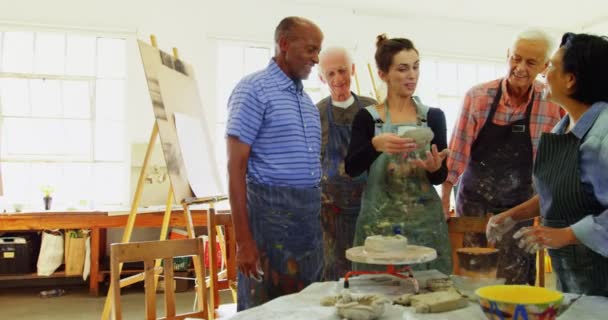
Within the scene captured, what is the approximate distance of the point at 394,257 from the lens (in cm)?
123

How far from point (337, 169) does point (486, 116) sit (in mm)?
760

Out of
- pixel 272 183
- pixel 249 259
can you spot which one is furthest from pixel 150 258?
pixel 272 183

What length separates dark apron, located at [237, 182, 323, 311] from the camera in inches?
68.7

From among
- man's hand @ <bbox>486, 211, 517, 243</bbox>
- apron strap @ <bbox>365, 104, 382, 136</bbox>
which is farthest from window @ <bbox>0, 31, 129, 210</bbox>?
man's hand @ <bbox>486, 211, 517, 243</bbox>

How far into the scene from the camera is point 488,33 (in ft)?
21.5

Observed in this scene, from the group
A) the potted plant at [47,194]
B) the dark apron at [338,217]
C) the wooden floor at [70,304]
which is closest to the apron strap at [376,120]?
the dark apron at [338,217]

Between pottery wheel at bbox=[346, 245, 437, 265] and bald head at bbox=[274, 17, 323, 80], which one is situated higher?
bald head at bbox=[274, 17, 323, 80]

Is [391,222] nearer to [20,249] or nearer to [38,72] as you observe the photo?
[20,249]

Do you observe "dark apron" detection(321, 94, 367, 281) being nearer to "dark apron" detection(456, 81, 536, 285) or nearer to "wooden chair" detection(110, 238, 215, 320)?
"dark apron" detection(456, 81, 536, 285)

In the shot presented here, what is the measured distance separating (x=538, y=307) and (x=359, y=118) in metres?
1.14

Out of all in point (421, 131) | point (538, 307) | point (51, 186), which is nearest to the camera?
point (538, 307)

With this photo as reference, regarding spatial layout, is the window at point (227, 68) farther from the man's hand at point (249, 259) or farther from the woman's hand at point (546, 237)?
the woman's hand at point (546, 237)

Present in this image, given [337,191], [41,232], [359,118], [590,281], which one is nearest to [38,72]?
[41,232]

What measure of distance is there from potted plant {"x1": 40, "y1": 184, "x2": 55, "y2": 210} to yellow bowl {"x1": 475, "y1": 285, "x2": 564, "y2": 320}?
15.8 feet
